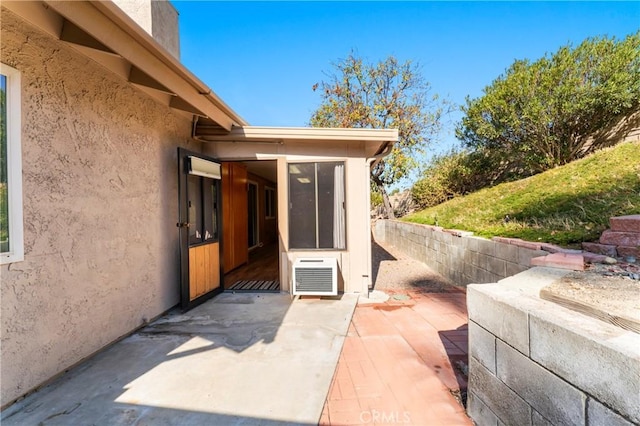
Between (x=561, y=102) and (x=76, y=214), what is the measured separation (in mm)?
11853

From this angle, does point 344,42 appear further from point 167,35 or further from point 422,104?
point 167,35

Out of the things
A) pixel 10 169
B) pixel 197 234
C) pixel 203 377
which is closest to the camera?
pixel 10 169

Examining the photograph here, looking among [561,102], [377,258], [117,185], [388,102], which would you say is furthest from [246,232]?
[561,102]

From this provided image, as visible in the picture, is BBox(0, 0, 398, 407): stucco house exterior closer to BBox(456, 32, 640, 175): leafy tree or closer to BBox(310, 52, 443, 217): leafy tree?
BBox(310, 52, 443, 217): leafy tree

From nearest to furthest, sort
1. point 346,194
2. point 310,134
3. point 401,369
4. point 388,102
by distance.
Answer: point 401,369
point 310,134
point 346,194
point 388,102

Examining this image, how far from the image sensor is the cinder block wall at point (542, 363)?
3.41 ft

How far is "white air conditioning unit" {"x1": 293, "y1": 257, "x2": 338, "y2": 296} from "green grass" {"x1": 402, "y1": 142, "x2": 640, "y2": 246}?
108 inches

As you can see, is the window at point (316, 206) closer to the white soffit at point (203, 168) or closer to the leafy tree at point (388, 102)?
the white soffit at point (203, 168)

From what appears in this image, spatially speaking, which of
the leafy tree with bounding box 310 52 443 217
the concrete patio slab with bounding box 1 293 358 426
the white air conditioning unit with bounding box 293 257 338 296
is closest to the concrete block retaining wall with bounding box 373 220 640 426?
the concrete patio slab with bounding box 1 293 358 426

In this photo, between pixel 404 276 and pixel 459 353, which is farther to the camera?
pixel 404 276

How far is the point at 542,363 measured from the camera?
1356 millimetres

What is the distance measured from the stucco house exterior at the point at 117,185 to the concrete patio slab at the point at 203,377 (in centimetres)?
30

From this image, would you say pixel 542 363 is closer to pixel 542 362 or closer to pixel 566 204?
pixel 542 362

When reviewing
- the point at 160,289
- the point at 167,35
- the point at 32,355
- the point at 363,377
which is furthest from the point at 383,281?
the point at 167,35
